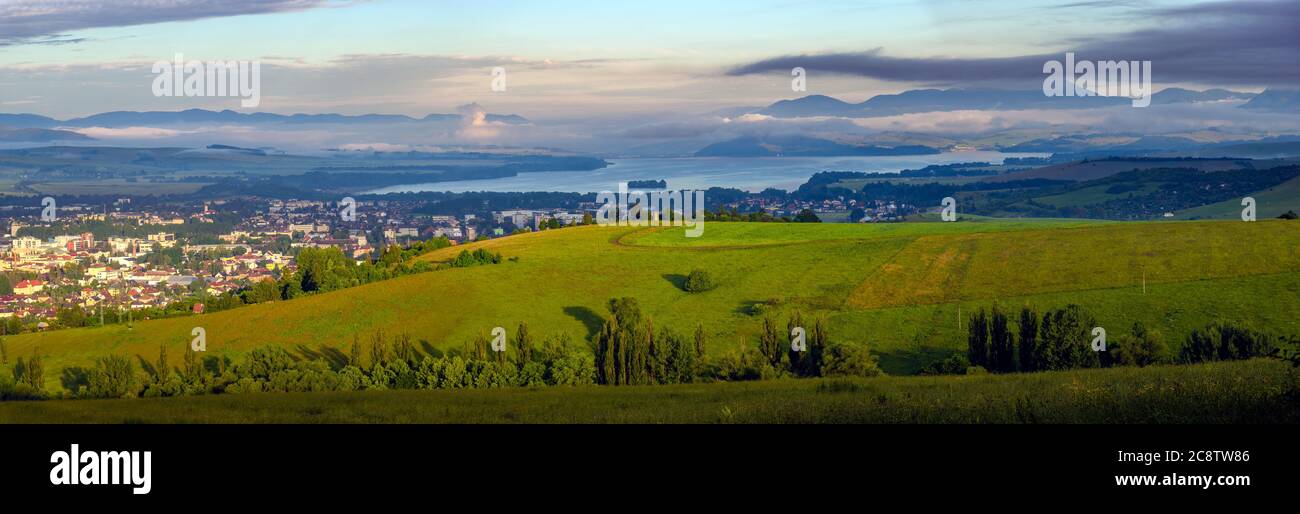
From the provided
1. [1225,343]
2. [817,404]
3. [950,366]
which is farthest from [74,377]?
[1225,343]

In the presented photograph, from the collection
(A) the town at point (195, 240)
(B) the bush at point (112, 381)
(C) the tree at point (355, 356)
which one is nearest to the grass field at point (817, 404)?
(B) the bush at point (112, 381)

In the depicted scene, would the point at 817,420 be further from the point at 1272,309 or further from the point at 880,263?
the point at 880,263

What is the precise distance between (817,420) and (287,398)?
12541 mm

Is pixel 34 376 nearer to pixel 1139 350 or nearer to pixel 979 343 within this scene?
pixel 979 343

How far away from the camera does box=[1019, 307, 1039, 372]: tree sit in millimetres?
40406

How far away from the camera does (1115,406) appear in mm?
12883

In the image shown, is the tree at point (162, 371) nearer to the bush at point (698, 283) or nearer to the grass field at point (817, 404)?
the grass field at point (817, 404)

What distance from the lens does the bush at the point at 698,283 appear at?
2422 inches

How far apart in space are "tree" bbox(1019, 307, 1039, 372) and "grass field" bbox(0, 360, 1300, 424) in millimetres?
21440

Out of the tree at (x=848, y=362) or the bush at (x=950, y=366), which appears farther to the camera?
the tree at (x=848, y=362)

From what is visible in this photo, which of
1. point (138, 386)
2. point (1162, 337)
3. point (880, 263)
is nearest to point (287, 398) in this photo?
point (138, 386)

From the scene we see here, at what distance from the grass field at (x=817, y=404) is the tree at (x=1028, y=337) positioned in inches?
844

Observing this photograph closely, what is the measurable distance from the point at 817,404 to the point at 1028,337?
1151 inches

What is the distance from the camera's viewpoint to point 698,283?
6172 cm
